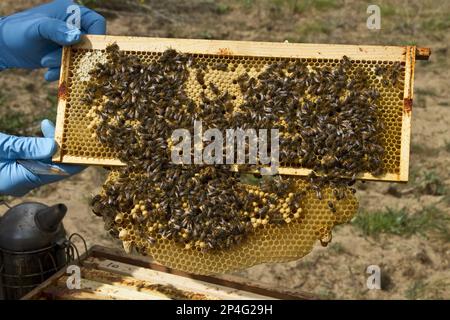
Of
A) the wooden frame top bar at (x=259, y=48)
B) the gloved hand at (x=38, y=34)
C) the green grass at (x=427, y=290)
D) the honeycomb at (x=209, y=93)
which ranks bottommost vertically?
the green grass at (x=427, y=290)

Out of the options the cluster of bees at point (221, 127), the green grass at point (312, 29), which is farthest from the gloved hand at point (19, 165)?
the green grass at point (312, 29)

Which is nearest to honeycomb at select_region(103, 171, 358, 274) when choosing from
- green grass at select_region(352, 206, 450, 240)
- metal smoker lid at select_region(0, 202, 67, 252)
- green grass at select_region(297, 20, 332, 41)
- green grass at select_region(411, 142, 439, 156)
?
metal smoker lid at select_region(0, 202, 67, 252)

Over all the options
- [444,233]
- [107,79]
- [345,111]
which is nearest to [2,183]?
[107,79]

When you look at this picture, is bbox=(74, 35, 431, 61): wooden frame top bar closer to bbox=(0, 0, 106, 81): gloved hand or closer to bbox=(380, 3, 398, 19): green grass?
bbox=(0, 0, 106, 81): gloved hand

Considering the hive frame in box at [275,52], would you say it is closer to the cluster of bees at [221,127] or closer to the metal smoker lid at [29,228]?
the cluster of bees at [221,127]

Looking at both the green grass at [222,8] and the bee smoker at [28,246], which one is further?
the green grass at [222,8]

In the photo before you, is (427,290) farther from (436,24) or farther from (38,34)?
(436,24)
